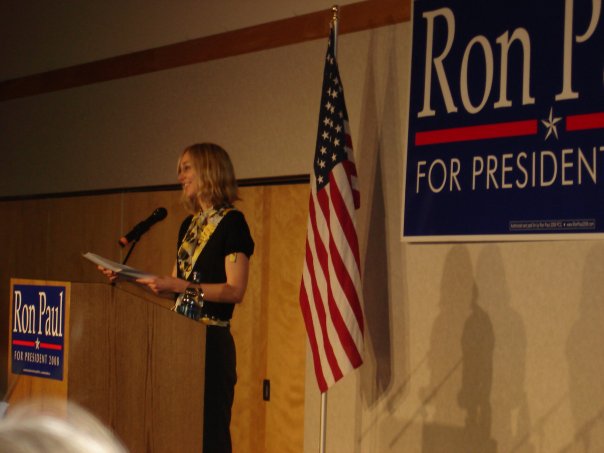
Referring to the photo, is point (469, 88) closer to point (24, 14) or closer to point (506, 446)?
point (506, 446)

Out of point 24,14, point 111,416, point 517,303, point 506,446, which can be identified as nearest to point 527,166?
point 517,303

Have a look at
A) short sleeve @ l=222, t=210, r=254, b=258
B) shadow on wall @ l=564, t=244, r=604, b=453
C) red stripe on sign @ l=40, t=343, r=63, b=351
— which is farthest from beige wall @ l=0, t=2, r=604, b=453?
red stripe on sign @ l=40, t=343, r=63, b=351

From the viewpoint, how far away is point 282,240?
15.7 feet

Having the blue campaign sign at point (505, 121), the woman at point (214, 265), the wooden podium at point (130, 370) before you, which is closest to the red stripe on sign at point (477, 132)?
the blue campaign sign at point (505, 121)

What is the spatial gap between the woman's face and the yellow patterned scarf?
3.7 inches

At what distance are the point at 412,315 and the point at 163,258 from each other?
208cm

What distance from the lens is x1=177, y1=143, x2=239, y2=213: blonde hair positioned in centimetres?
302

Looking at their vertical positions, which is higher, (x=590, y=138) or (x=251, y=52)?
(x=251, y=52)

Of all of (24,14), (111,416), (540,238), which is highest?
(24,14)

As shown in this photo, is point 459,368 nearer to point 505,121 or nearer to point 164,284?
point 505,121

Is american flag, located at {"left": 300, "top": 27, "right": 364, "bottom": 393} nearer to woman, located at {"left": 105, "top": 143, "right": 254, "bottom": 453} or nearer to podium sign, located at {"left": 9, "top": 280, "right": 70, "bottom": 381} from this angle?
woman, located at {"left": 105, "top": 143, "right": 254, "bottom": 453}

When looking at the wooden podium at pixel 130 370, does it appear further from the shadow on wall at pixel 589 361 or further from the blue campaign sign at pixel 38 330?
the shadow on wall at pixel 589 361

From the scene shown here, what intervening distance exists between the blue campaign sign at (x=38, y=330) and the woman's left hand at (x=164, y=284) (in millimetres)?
413

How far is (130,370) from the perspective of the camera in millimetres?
2230
